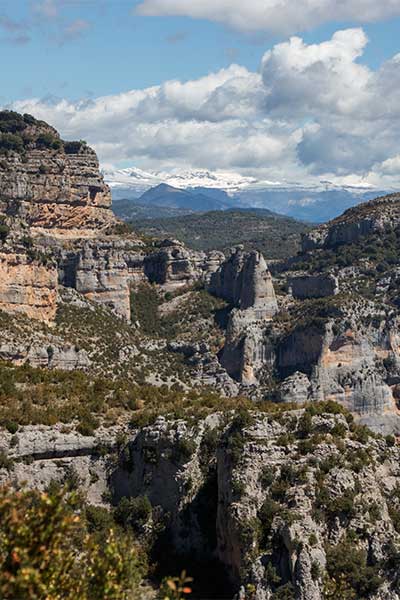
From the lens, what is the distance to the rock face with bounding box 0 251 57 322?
2530 inches

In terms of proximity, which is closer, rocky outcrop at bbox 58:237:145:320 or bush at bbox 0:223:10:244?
bush at bbox 0:223:10:244

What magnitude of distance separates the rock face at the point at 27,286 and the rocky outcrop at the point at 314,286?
27.1 meters

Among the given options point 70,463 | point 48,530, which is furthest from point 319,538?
point 48,530

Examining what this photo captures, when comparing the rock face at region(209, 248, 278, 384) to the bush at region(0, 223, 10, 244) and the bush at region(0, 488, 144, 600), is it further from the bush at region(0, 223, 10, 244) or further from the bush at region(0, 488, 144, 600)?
the bush at region(0, 488, 144, 600)

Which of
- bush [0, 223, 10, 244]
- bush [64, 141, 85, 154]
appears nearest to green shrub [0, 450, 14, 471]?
bush [0, 223, 10, 244]

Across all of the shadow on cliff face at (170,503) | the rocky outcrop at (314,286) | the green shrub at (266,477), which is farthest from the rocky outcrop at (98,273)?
the green shrub at (266,477)

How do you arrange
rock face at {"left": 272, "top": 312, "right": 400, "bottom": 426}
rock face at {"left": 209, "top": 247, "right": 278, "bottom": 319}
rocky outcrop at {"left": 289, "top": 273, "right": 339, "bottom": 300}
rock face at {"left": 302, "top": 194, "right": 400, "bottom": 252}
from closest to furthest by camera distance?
1. rock face at {"left": 272, "top": 312, "right": 400, "bottom": 426}
2. rock face at {"left": 209, "top": 247, "right": 278, "bottom": 319}
3. rocky outcrop at {"left": 289, "top": 273, "right": 339, "bottom": 300}
4. rock face at {"left": 302, "top": 194, "right": 400, "bottom": 252}

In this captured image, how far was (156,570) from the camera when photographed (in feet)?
111

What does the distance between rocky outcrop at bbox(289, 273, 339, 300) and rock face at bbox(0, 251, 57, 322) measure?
2712cm

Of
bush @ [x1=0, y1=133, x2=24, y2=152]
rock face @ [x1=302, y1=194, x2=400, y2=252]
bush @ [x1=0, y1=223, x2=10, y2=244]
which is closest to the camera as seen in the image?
bush @ [x1=0, y1=223, x2=10, y2=244]

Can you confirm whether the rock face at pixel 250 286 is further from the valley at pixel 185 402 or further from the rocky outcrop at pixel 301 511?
the rocky outcrop at pixel 301 511

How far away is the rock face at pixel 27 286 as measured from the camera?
64.2 m

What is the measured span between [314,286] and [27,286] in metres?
31.1

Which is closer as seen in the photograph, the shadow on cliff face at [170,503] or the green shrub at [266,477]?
the green shrub at [266,477]
